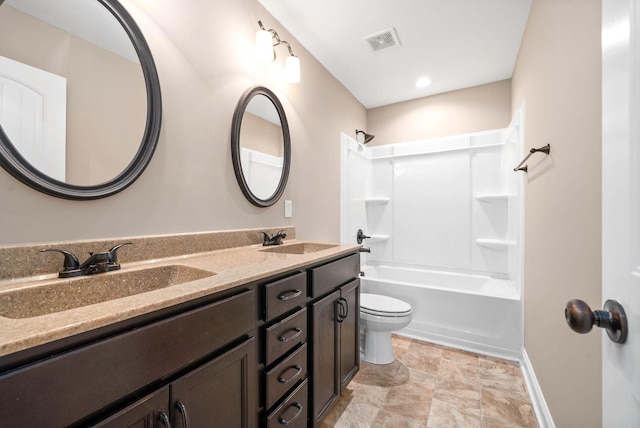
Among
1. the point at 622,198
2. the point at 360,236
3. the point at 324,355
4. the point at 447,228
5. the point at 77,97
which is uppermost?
the point at 77,97

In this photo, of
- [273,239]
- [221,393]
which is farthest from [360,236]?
[221,393]

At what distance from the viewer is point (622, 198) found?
46 centimetres

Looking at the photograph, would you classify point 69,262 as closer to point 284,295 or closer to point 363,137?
point 284,295

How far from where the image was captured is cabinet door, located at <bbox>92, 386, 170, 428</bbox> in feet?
1.78

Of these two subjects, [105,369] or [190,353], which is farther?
[190,353]

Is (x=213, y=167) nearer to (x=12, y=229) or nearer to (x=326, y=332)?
(x=12, y=229)

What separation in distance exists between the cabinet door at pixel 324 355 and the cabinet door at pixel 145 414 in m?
0.68

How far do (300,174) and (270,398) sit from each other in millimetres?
1512

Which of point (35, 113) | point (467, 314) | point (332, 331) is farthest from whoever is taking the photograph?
point (467, 314)

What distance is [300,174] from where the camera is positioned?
2121 mm

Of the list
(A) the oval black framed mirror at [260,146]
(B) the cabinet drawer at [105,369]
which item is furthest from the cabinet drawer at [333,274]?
(A) the oval black framed mirror at [260,146]

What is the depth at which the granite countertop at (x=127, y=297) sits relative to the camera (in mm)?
463

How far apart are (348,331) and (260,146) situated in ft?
4.17

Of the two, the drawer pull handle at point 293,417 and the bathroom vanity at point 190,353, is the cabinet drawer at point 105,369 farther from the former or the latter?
the drawer pull handle at point 293,417
